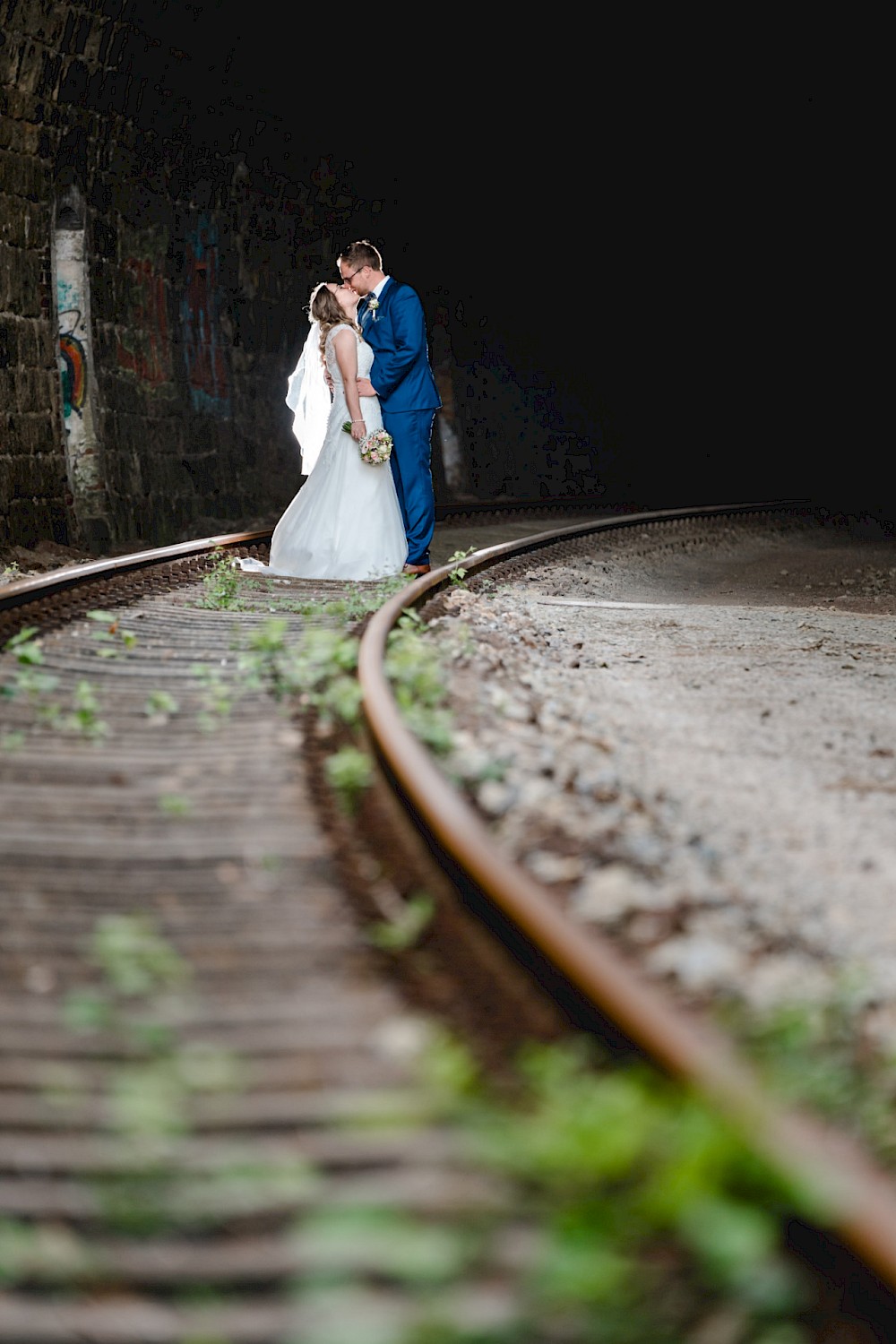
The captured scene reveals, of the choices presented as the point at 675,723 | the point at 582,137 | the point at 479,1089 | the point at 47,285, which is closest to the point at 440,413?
the point at 582,137

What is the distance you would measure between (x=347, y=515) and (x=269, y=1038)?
6777mm

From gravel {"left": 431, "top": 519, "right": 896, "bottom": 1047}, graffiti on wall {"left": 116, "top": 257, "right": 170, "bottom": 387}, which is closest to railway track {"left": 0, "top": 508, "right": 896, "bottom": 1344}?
gravel {"left": 431, "top": 519, "right": 896, "bottom": 1047}

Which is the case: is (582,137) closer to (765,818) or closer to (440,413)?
(440,413)

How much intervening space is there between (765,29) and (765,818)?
23.9 meters

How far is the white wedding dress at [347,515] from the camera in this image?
892cm

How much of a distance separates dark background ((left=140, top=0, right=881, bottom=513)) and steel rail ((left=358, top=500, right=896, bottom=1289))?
32.3 feet

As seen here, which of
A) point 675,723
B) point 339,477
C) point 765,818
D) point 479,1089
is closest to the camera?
point 479,1089

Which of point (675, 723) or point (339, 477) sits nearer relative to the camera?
point (675, 723)

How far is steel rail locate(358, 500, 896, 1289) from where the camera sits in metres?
1.66

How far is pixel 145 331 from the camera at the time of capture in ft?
42.1

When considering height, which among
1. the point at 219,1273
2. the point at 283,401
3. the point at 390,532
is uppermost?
the point at 283,401

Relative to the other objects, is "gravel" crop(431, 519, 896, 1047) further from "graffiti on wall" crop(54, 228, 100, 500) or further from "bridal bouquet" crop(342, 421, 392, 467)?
"graffiti on wall" crop(54, 228, 100, 500)

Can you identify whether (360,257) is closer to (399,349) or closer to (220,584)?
(399,349)

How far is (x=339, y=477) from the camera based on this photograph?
8945 mm
